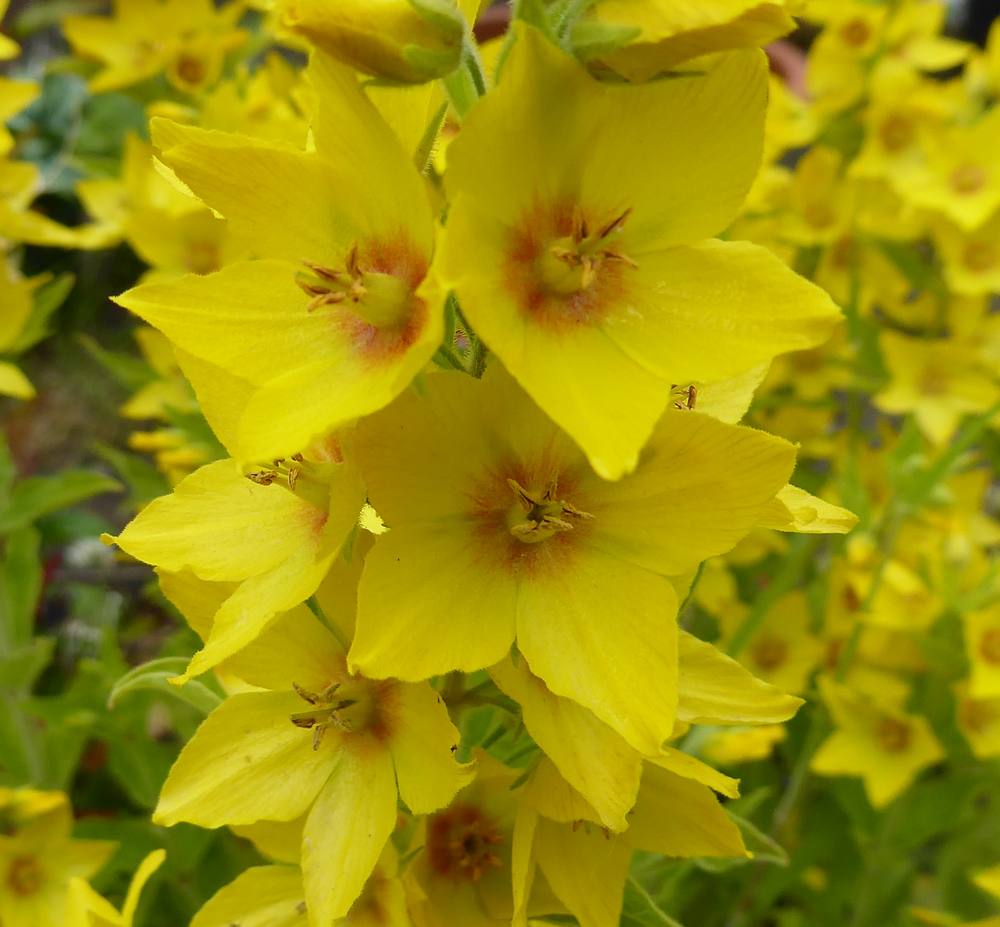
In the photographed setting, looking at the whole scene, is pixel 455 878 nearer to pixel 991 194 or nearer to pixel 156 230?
pixel 156 230

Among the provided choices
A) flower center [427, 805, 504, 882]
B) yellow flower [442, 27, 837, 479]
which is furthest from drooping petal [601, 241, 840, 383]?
flower center [427, 805, 504, 882]

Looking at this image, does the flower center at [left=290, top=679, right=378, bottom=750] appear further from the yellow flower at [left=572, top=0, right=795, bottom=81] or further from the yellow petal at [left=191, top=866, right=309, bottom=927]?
the yellow flower at [left=572, top=0, right=795, bottom=81]

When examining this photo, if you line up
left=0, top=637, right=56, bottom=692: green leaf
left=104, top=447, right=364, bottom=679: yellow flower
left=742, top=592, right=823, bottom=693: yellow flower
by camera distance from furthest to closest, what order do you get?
left=742, top=592, right=823, bottom=693: yellow flower < left=0, top=637, right=56, bottom=692: green leaf < left=104, top=447, right=364, bottom=679: yellow flower

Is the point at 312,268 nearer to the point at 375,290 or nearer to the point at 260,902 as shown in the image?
the point at 375,290

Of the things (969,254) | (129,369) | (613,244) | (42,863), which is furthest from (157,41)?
A: (613,244)

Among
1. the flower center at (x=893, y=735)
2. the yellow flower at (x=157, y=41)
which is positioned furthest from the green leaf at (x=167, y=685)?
the yellow flower at (x=157, y=41)

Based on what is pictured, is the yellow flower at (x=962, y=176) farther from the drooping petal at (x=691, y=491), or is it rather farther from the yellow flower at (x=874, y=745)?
the drooping petal at (x=691, y=491)

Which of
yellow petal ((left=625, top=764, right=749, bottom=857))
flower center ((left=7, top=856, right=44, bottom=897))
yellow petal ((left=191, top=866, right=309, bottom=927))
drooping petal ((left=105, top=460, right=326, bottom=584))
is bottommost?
flower center ((left=7, top=856, right=44, bottom=897))
